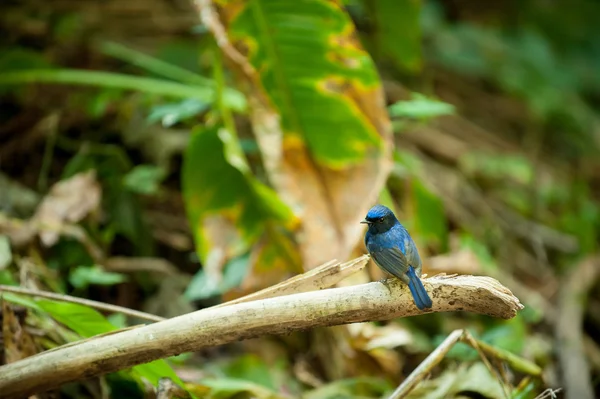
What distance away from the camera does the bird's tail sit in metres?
1.84

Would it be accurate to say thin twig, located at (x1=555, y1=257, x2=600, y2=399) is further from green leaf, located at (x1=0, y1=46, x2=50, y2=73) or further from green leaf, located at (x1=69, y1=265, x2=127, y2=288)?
green leaf, located at (x1=0, y1=46, x2=50, y2=73)

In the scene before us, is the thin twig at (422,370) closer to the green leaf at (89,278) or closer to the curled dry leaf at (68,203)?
the green leaf at (89,278)

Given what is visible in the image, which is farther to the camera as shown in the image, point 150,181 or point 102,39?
point 102,39

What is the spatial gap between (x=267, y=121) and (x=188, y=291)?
873mm

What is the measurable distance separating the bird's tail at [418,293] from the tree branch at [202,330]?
81 millimetres

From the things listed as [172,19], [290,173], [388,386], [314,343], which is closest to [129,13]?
[172,19]

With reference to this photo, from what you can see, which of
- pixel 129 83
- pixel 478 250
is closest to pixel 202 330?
pixel 129 83

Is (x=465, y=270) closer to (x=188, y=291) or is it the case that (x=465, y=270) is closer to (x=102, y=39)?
(x=188, y=291)

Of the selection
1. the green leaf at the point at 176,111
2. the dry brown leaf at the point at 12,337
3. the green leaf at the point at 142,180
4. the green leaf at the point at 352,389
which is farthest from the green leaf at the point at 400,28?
the dry brown leaf at the point at 12,337

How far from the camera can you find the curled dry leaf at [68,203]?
9.84ft

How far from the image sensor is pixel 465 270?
3.42 meters

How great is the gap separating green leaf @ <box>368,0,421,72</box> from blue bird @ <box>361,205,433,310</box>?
2.32 metres

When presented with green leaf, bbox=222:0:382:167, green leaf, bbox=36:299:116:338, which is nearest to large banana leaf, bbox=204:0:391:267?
green leaf, bbox=222:0:382:167

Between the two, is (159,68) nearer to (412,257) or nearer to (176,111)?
(176,111)
